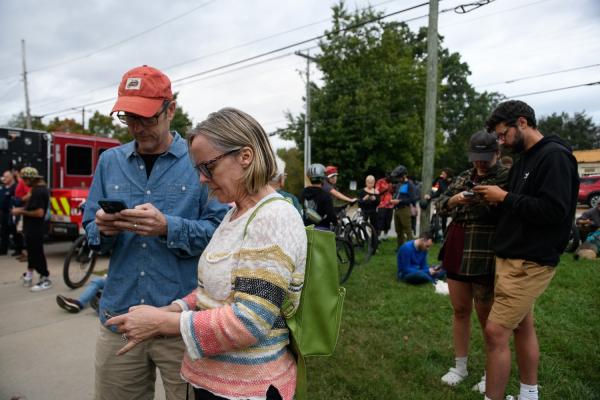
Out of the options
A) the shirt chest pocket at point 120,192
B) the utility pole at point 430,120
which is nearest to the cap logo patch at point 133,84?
the shirt chest pocket at point 120,192

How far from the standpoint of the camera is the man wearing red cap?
1.77m

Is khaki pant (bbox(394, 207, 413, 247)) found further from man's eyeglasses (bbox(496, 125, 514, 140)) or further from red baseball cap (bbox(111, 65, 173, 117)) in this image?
red baseball cap (bbox(111, 65, 173, 117))

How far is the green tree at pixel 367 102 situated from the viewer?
91.4ft

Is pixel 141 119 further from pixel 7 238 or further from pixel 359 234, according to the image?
pixel 7 238

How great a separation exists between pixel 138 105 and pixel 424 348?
334 centimetres

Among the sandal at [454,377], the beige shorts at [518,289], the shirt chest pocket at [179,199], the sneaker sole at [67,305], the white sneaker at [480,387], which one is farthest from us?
the sneaker sole at [67,305]

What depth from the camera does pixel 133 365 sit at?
5.90 feet

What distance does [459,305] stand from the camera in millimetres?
3020

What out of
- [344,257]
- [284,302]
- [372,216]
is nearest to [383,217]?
[372,216]

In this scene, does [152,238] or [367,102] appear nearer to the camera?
[152,238]

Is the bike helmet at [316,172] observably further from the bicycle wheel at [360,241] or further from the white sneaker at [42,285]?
the white sneaker at [42,285]

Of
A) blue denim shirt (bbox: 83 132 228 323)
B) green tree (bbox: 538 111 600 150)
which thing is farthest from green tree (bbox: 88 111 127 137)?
green tree (bbox: 538 111 600 150)

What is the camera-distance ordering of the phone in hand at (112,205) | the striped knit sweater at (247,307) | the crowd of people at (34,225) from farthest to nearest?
1. the crowd of people at (34,225)
2. the phone in hand at (112,205)
3. the striped knit sweater at (247,307)

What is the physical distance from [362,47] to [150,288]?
30185 mm
